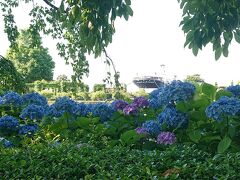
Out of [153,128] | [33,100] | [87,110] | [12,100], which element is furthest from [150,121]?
[12,100]

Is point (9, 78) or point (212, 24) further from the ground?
point (212, 24)

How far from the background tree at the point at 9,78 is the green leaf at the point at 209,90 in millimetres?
3903

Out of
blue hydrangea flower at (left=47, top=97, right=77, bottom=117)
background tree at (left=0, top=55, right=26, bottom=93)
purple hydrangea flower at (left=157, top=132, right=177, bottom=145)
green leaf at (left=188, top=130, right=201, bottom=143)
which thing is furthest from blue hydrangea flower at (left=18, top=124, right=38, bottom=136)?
background tree at (left=0, top=55, right=26, bottom=93)

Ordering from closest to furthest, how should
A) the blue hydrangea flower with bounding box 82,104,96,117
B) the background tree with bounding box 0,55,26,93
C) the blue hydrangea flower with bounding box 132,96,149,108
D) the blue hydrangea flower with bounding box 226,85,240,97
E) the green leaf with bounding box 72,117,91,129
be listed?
1. the green leaf with bounding box 72,117,91,129
2. the blue hydrangea flower with bounding box 226,85,240,97
3. the blue hydrangea flower with bounding box 132,96,149,108
4. the blue hydrangea flower with bounding box 82,104,96,117
5. the background tree with bounding box 0,55,26,93

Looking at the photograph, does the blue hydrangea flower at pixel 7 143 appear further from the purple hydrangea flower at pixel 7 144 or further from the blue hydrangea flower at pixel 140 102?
the blue hydrangea flower at pixel 140 102

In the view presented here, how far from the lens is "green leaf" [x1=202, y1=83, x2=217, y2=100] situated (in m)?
3.40

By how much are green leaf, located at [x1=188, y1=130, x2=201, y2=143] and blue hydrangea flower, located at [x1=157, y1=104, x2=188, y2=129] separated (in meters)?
0.13

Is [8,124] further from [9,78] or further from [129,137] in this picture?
[9,78]

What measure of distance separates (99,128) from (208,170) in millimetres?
1422

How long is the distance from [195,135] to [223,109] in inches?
11.2

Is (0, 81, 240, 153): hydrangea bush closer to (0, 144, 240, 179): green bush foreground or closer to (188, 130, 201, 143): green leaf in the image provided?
(188, 130, 201, 143): green leaf

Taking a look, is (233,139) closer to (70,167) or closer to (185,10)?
(185,10)

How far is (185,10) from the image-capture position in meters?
3.15

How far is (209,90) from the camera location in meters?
3.42
